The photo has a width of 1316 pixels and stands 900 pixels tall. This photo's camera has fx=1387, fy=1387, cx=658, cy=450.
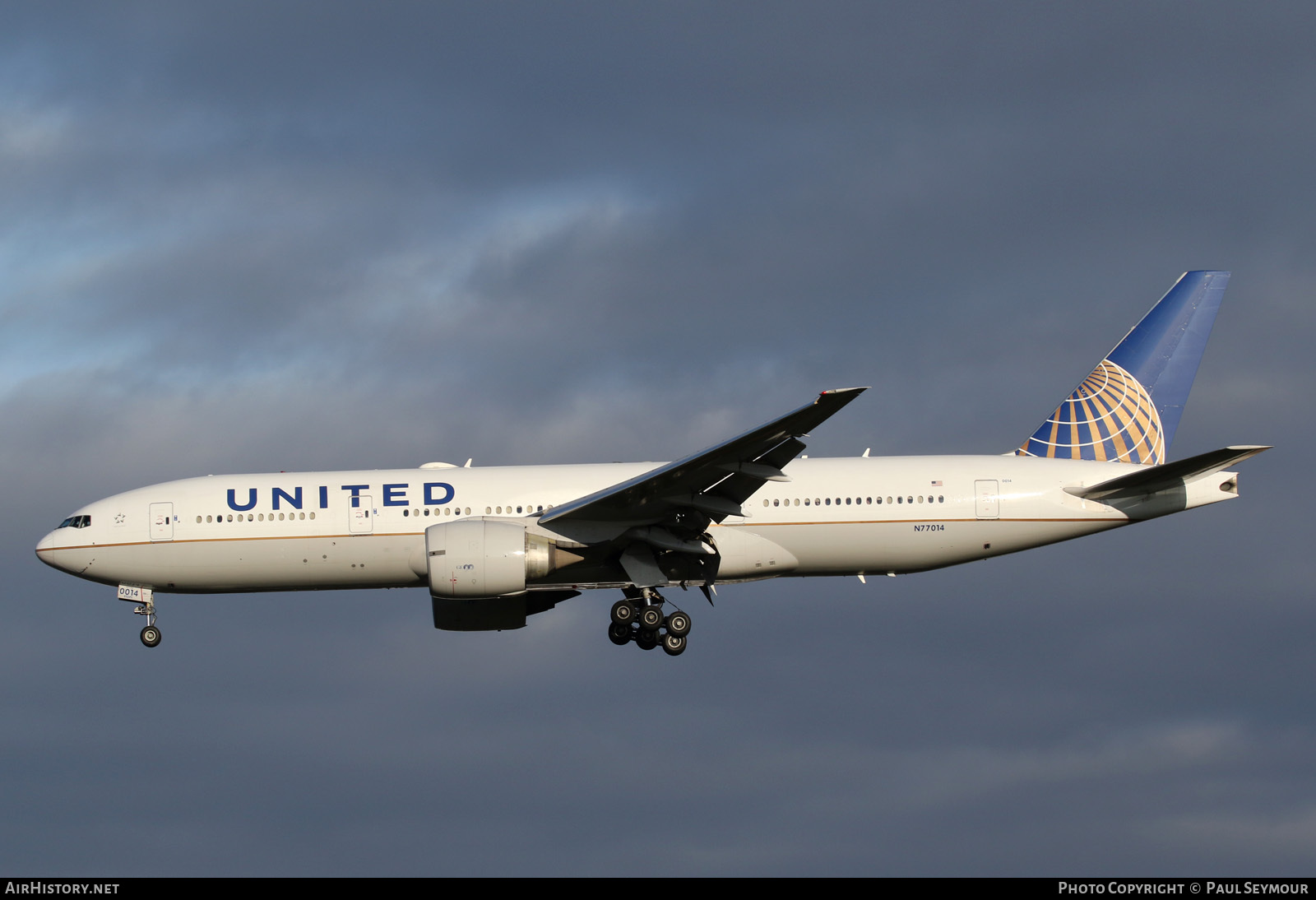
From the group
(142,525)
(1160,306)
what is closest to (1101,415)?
(1160,306)

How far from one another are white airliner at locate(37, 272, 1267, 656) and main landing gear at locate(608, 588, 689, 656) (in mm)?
37

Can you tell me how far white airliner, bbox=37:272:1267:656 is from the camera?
88.0ft

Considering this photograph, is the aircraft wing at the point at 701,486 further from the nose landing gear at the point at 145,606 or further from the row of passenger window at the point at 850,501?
the nose landing gear at the point at 145,606

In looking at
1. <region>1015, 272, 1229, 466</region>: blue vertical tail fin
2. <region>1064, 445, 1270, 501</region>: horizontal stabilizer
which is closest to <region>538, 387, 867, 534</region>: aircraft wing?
<region>1064, 445, 1270, 501</region>: horizontal stabilizer

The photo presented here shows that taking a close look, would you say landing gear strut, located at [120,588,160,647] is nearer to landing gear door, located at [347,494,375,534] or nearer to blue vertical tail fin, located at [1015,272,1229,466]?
landing gear door, located at [347,494,375,534]

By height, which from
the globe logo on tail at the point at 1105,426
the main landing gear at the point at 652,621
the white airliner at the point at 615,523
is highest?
the globe logo on tail at the point at 1105,426

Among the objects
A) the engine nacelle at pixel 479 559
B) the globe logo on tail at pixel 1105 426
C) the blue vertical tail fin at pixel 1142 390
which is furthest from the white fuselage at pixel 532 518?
the blue vertical tail fin at pixel 1142 390

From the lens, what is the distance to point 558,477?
2855cm

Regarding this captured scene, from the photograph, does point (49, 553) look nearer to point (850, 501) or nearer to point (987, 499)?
point (850, 501)

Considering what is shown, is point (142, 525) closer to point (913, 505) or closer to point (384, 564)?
point (384, 564)

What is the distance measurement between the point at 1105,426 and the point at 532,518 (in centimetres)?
1322

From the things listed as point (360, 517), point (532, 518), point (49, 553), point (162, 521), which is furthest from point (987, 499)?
point (49, 553)

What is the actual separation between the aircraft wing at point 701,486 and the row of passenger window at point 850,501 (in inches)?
44.7

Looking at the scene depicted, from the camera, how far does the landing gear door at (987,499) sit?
27766 mm
